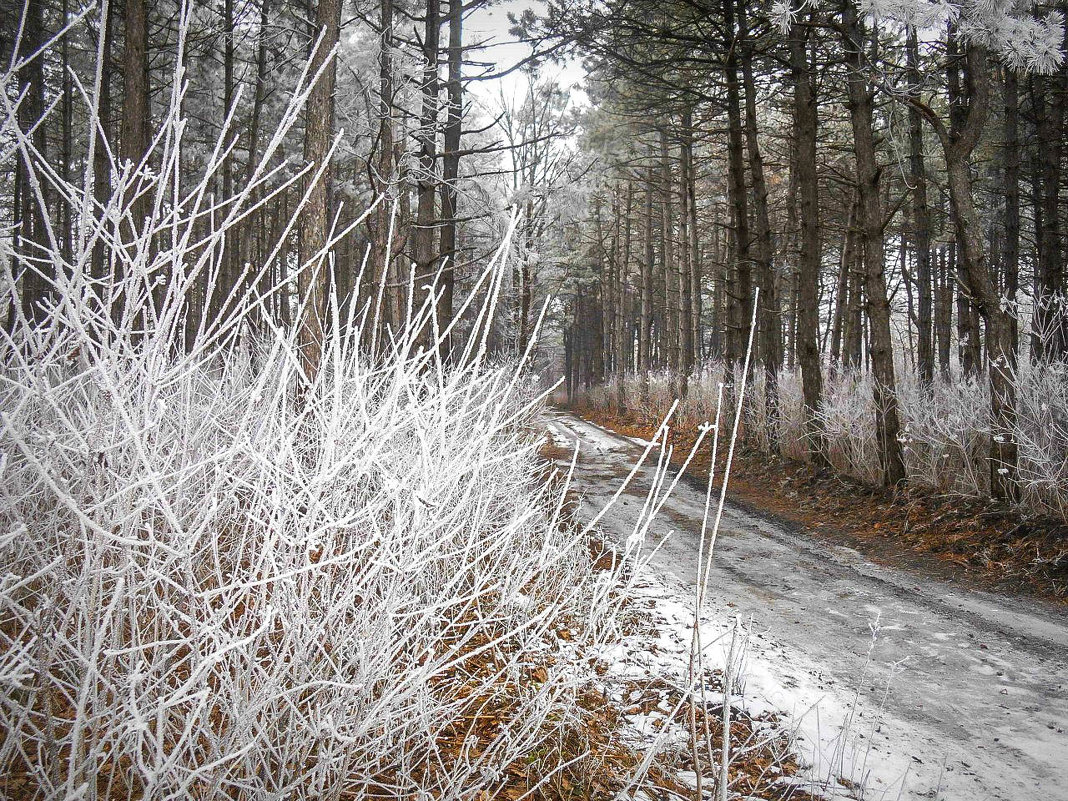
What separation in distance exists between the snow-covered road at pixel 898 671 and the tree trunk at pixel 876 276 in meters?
1.90

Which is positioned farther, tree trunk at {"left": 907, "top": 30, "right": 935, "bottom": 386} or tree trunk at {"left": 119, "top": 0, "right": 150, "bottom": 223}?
tree trunk at {"left": 907, "top": 30, "right": 935, "bottom": 386}

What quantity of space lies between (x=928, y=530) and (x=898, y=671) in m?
3.52

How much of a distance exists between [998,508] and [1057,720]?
3249mm

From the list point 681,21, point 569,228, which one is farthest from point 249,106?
point 681,21

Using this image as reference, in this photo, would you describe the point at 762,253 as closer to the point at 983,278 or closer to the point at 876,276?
the point at 876,276

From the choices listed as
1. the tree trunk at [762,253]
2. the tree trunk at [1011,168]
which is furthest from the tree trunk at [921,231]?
the tree trunk at [762,253]

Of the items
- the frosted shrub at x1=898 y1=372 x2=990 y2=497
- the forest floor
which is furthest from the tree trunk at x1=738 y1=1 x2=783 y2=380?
the frosted shrub at x1=898 y1=372 x2=990 y2=497

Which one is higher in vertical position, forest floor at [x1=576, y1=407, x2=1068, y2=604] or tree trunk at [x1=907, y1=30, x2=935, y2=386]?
tree trunk at [x1=907, y1=30, x2=935, y2=386]

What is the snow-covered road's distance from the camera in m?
2.44

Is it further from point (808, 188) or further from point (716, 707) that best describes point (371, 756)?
point (808, 188)

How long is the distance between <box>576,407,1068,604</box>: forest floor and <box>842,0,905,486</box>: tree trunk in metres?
0.50

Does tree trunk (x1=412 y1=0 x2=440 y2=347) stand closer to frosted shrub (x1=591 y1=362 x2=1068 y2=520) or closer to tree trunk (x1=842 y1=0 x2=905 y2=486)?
tree trunk (x1=842 y1=0 x2=905 y2=486)

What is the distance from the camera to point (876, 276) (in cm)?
696

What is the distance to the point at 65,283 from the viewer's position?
1243 mm
